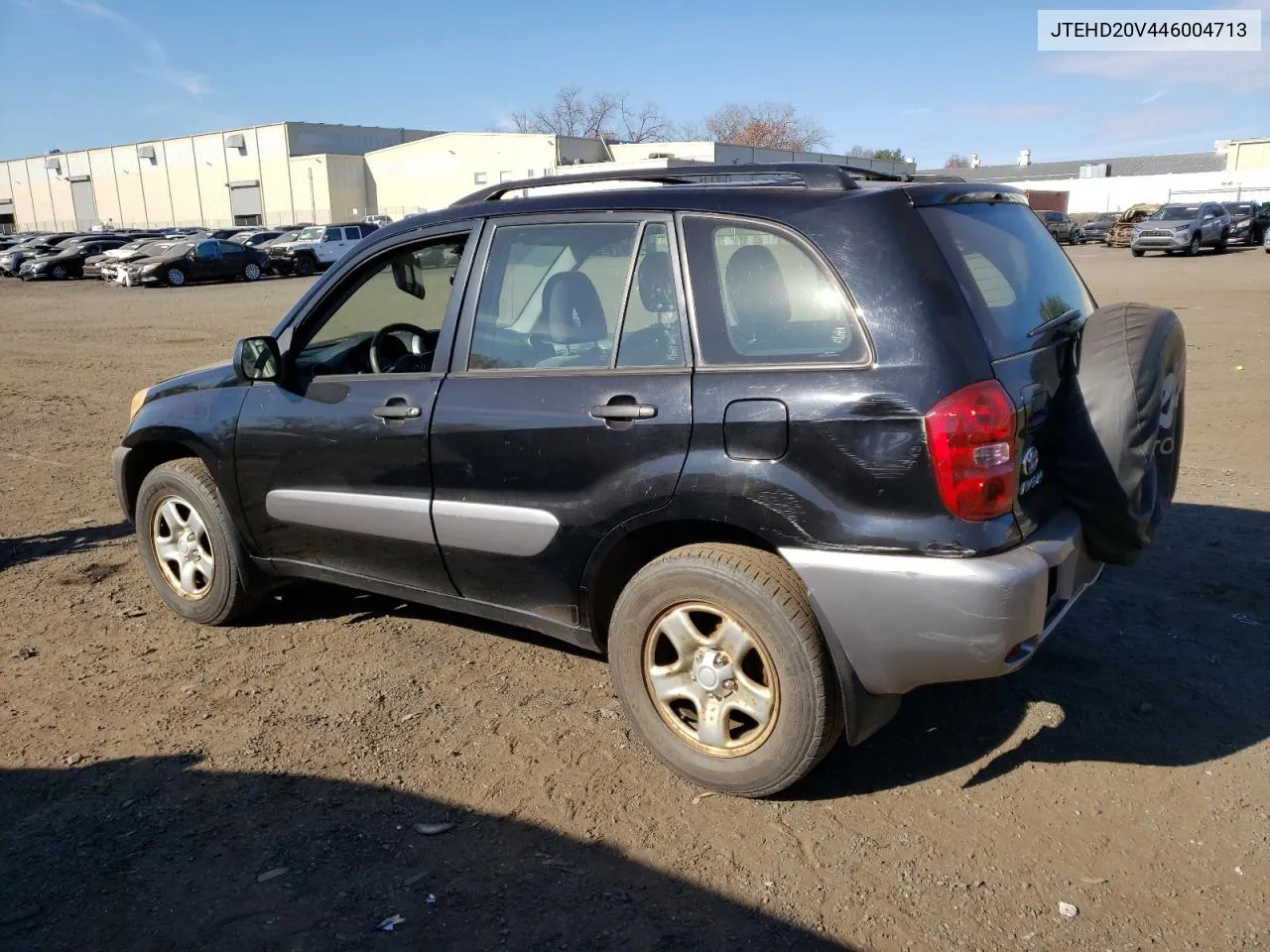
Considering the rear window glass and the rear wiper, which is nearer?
the rear window glass

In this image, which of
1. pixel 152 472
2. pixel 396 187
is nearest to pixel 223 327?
pixel 152 472

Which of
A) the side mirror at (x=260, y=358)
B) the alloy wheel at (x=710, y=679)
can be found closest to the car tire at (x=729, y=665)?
the alloy wheel at (x=710, y=679)

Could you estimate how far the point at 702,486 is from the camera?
3.17 m

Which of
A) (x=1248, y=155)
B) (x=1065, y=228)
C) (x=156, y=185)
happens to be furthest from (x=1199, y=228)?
(x=156, y=185)

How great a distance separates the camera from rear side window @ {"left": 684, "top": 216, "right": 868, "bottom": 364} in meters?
3.07

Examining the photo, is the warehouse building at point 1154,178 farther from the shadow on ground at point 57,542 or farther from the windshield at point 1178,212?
the shadow on ground at point 57,542

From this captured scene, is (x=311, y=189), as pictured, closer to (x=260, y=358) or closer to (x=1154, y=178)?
(x=1154, y=178)

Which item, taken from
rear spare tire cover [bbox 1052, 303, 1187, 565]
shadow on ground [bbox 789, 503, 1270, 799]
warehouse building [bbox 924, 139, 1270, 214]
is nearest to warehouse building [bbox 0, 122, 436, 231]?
warehouse building [bbox 924, 139, 1270, 214]

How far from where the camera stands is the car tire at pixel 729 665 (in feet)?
10.2

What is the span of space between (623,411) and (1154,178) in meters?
69.7

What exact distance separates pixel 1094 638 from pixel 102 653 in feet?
14.2

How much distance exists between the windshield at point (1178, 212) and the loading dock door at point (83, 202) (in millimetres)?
78709

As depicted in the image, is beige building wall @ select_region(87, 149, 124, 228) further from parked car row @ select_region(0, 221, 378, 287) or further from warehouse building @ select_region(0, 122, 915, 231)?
parked car row @ select_region(0, 221, 378, 287)

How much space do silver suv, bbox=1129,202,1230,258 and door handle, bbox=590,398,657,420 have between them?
34918 millimetres
